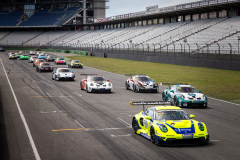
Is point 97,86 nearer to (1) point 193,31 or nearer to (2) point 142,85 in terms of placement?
(2) point 142,85

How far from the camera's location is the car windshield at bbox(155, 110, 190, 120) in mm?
10859

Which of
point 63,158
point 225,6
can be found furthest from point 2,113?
point 225,6

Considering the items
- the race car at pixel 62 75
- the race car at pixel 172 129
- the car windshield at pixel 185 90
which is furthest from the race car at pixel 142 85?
the race car at pixel 172 129

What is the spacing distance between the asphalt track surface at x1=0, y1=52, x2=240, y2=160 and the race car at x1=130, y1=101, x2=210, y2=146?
0.23m

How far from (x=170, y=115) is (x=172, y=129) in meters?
0.92

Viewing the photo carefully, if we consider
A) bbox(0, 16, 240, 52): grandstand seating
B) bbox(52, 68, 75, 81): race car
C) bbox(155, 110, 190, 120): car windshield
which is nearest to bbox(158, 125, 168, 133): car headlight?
bbox(155, 110, 190, 120): car windshield

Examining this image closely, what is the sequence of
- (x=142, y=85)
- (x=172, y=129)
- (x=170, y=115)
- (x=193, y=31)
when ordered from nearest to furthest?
1. (x=172, y=129)
2. (x=170, y=115)
3. (x=142, y=85)
4. (x=193, y=31)

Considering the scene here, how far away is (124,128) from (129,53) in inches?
2121

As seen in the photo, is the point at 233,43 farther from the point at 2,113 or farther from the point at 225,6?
the point at 2,113

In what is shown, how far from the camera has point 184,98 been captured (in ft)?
57.3

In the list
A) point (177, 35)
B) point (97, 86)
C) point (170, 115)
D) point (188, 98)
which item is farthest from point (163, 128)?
point (177, 35)

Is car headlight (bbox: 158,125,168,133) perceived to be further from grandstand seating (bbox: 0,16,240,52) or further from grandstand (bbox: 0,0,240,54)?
grandstand seating (bbox: 0,16,240,52)

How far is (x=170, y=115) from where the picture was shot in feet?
35.9

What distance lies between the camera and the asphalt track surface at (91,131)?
934 centimetres
